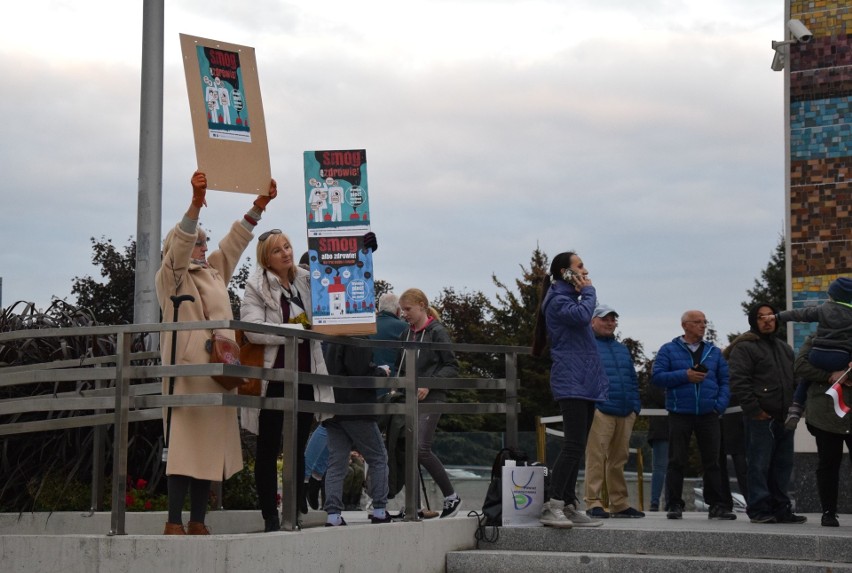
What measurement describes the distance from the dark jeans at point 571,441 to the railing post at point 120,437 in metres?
3.08

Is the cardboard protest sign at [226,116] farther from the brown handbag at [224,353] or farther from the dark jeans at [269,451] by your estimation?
the dark jeans at [269,451]

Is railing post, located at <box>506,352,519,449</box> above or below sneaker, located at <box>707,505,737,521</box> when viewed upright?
above

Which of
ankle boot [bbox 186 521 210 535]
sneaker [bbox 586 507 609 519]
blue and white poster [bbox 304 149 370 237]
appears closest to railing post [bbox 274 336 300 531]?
ankle boot [bbox 186 521 210 535]

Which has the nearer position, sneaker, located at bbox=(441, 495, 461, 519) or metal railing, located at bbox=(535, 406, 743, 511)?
sneaker, located at bbox=(441, 495, 461, 519)

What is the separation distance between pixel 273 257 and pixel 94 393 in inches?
59.1

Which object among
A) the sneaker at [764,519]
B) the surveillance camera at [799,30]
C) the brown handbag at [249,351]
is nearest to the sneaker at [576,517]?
the sneaker at [764,519]

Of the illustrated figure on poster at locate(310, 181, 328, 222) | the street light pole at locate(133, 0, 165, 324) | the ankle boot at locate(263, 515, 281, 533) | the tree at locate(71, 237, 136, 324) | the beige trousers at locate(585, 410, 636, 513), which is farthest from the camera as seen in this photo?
the tree at locate(71, 237, 136, 324)

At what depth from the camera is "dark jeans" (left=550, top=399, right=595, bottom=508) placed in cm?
862

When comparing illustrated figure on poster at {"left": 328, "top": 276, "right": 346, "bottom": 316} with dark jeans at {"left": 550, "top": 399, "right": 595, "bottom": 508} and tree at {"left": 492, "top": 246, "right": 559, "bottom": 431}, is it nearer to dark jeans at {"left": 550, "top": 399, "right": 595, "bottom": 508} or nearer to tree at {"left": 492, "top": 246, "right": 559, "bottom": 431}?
dark jeans at {"left": 550, "top": 399, "right": 595, "bottom": 508}

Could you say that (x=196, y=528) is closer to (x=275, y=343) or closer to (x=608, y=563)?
(x=275, y=343)

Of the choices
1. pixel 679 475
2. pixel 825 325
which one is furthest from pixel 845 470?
pixel 825 325

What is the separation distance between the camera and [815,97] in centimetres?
1302

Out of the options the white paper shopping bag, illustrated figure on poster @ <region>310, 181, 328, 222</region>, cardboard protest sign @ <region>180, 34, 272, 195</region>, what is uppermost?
cardboard protest sign @ <region>180, 34, 272, 195</region>

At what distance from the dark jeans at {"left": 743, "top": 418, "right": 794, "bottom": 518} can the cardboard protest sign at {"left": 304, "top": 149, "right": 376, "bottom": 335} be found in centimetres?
371
